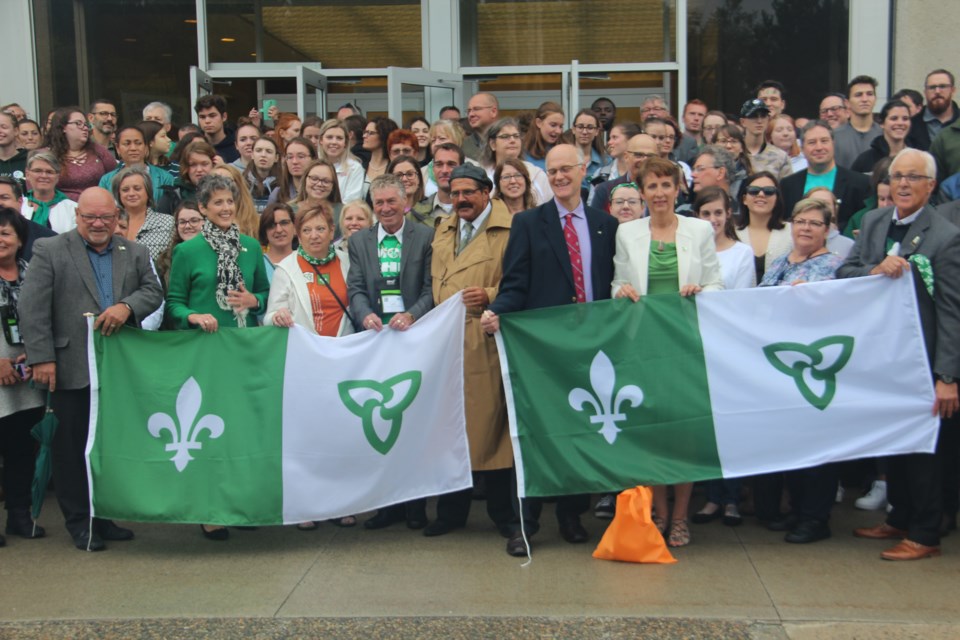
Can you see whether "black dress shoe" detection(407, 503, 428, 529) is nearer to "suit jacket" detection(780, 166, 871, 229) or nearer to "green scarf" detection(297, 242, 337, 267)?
"green scarf" detection(297, 242, 337, 267)

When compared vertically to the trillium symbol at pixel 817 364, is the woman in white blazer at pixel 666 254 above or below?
above

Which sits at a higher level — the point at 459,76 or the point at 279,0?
the point at 279,0

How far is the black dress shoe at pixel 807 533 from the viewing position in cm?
681

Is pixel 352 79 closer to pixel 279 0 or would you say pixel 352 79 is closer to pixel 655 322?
pixel 279 0

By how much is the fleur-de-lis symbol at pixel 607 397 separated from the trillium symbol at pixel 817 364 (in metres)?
0.87

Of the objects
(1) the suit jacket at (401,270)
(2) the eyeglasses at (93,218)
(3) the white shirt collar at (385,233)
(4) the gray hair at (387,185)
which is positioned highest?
(4) the gray hair at (387,185)

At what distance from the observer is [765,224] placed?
304 inches

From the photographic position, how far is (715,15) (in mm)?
14570

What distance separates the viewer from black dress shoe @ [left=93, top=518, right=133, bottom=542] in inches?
285

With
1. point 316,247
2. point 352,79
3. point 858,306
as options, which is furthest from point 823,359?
point 352,79

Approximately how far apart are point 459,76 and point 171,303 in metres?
8.41

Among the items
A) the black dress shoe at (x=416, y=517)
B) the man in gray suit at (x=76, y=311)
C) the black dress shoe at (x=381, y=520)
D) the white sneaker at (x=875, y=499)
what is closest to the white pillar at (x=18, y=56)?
the man in gray suit at (x=76, y=311)

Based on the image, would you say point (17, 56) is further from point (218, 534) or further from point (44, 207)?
point (218, 534)

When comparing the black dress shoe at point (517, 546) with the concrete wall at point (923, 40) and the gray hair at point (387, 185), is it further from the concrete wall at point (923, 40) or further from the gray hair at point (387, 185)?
the concrete wall at point (923, 40)
